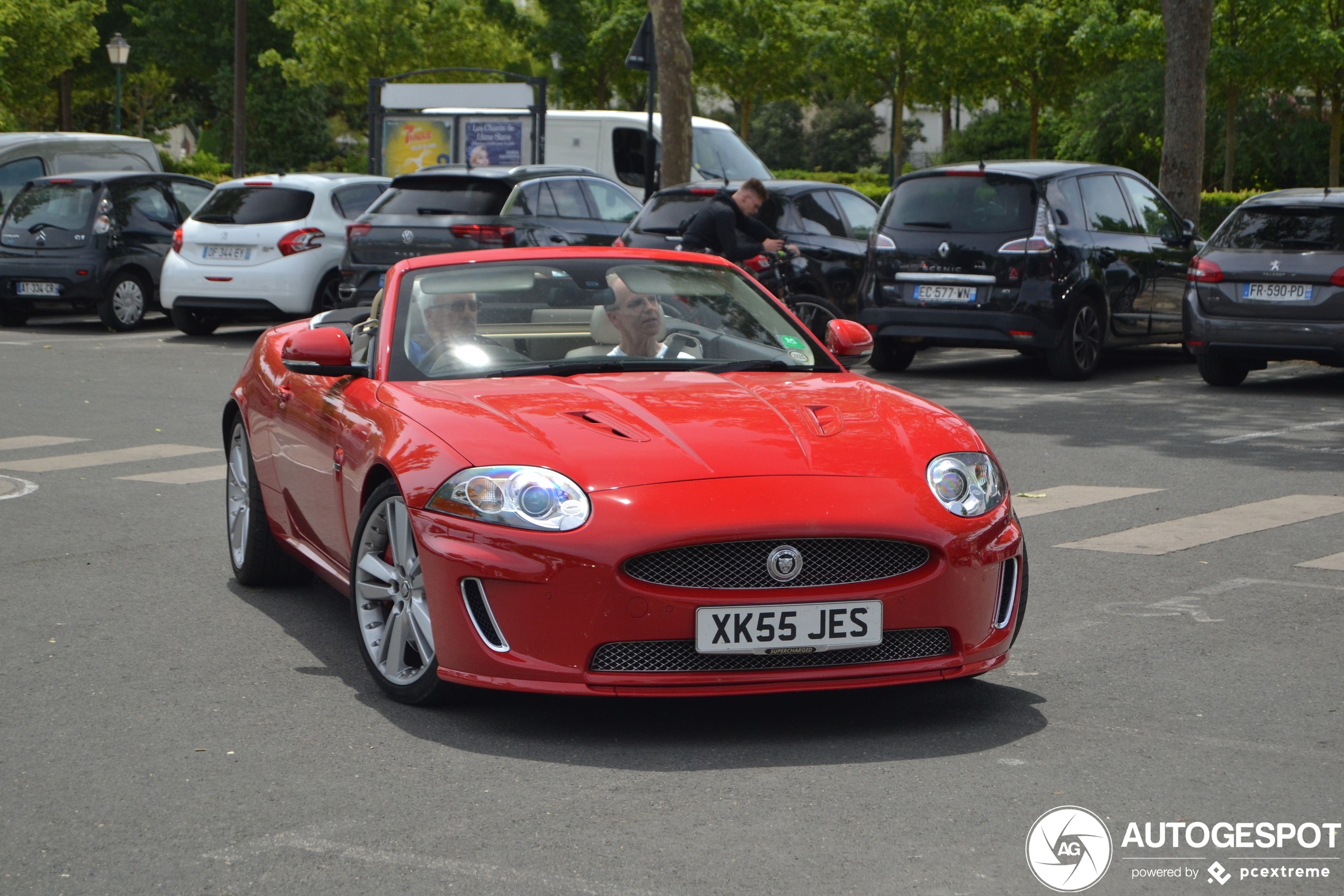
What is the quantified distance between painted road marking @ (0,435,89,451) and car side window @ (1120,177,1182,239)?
359 inches

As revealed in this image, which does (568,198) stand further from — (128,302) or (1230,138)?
(1230,138)

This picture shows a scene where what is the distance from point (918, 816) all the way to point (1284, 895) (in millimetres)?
838

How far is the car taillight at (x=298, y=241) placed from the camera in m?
18.4

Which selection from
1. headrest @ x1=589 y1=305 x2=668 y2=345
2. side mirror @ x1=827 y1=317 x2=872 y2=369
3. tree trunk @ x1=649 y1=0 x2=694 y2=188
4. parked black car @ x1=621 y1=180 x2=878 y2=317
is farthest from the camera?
tree trunk @ x1=649 y1=0 x2=694 y2=188

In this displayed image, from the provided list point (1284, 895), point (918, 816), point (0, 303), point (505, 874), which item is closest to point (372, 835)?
point (505, 874)

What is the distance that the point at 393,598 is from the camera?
5156mm

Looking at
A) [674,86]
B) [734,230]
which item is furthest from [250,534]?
[674,86]

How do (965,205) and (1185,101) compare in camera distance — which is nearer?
(965,205)

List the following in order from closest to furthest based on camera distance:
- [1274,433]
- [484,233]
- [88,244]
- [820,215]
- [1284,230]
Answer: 1. [1274,433]
2. [1284,230]
3. [820,215]
4. [484,233]
5. [88,244]

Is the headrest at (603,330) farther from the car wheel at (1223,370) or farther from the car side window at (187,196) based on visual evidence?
the car side window at (187,196)

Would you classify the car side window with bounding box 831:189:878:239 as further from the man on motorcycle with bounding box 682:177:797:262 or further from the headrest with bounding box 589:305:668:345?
the headrest with bounding box 589:305:668:345

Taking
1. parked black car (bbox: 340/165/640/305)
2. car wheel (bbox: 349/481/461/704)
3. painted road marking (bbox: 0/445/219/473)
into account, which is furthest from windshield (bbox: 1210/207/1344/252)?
car wheel (bbox: 349/481/461/704)

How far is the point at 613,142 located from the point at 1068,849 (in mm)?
24362
